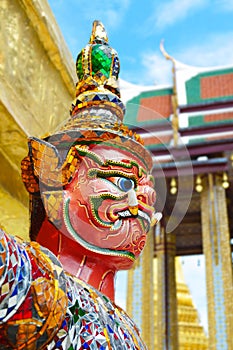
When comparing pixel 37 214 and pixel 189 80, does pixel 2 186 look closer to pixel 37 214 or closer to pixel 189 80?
pixel 37 214

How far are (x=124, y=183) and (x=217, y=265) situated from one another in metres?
4.53

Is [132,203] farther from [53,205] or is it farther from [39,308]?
[39,308]

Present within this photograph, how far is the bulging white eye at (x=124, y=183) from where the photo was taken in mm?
1228

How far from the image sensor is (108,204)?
120cm

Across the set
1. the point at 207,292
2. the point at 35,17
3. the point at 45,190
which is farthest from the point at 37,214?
the point at 207,292

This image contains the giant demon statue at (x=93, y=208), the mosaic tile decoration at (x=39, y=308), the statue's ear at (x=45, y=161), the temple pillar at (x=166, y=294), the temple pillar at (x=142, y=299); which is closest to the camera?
the mosaic tile decoration at (x=39, y=308)

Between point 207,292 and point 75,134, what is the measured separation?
4608 mm

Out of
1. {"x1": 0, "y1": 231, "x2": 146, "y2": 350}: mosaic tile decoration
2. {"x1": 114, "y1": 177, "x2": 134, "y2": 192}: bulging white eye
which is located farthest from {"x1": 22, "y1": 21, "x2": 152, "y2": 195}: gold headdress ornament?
{"x1": 0, "y1": 231, "x2": 146, "y2": 350}: mosaic tile decoration

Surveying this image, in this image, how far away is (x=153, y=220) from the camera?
1318 mm

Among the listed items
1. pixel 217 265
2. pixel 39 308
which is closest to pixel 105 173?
pixel 39 308

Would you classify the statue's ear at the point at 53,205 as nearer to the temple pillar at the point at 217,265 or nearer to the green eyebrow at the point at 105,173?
the green eyebrow at the point at 105,173

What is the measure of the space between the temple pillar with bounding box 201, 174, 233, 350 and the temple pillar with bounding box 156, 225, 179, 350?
40.2 inches

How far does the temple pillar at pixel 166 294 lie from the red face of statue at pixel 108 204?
16.9ft

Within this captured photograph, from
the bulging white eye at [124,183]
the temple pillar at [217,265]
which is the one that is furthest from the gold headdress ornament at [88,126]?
the temple pillar at [217,265]
